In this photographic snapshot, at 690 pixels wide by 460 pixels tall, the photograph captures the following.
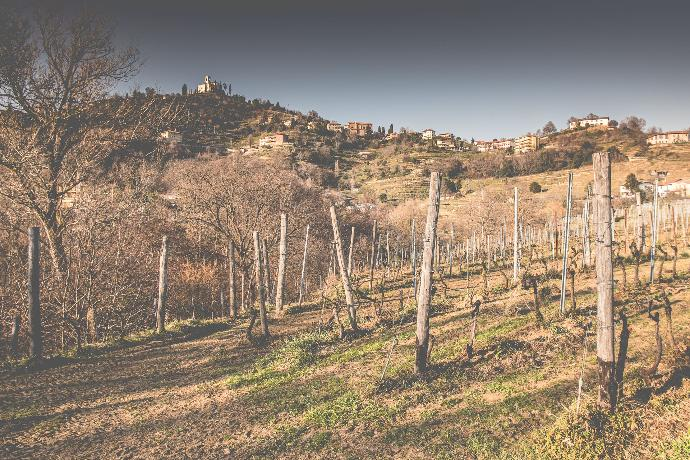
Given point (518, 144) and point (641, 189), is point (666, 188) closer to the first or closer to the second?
point (641, 189)

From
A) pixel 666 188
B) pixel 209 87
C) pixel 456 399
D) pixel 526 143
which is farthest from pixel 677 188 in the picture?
pixel 209 87

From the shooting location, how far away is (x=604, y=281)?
18.3 feet

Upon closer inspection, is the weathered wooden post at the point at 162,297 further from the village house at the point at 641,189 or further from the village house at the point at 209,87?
the village house at the point at 209,87

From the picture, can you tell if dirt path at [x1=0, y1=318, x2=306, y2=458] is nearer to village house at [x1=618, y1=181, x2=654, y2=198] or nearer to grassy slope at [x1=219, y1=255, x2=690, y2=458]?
grassy slope at [x1=219, y1=255, x2=690, y2=458]

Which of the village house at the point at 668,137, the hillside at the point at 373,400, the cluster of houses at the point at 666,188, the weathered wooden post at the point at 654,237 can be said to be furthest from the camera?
the village house at the point at 668,137

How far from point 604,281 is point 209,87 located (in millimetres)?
193018

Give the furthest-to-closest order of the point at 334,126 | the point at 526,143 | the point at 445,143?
the point at 334,126 → the point at 445,143 → the point at 526,143

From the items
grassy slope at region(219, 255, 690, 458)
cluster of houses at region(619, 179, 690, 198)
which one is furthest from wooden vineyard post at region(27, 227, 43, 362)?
cluster of houses at region(619, 179, 690, 198)

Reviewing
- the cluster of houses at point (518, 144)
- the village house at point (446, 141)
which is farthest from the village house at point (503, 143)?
the village house at point (446, 141)

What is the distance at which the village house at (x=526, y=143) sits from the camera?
128 m

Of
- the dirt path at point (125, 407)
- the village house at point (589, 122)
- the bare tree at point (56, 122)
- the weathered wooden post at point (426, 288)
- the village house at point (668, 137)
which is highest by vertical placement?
the village house at point (589, 122)

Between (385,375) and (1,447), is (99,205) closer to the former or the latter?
(1,447)

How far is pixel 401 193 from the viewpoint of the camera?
77875mm

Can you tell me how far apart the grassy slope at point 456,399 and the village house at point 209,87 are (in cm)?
18265
